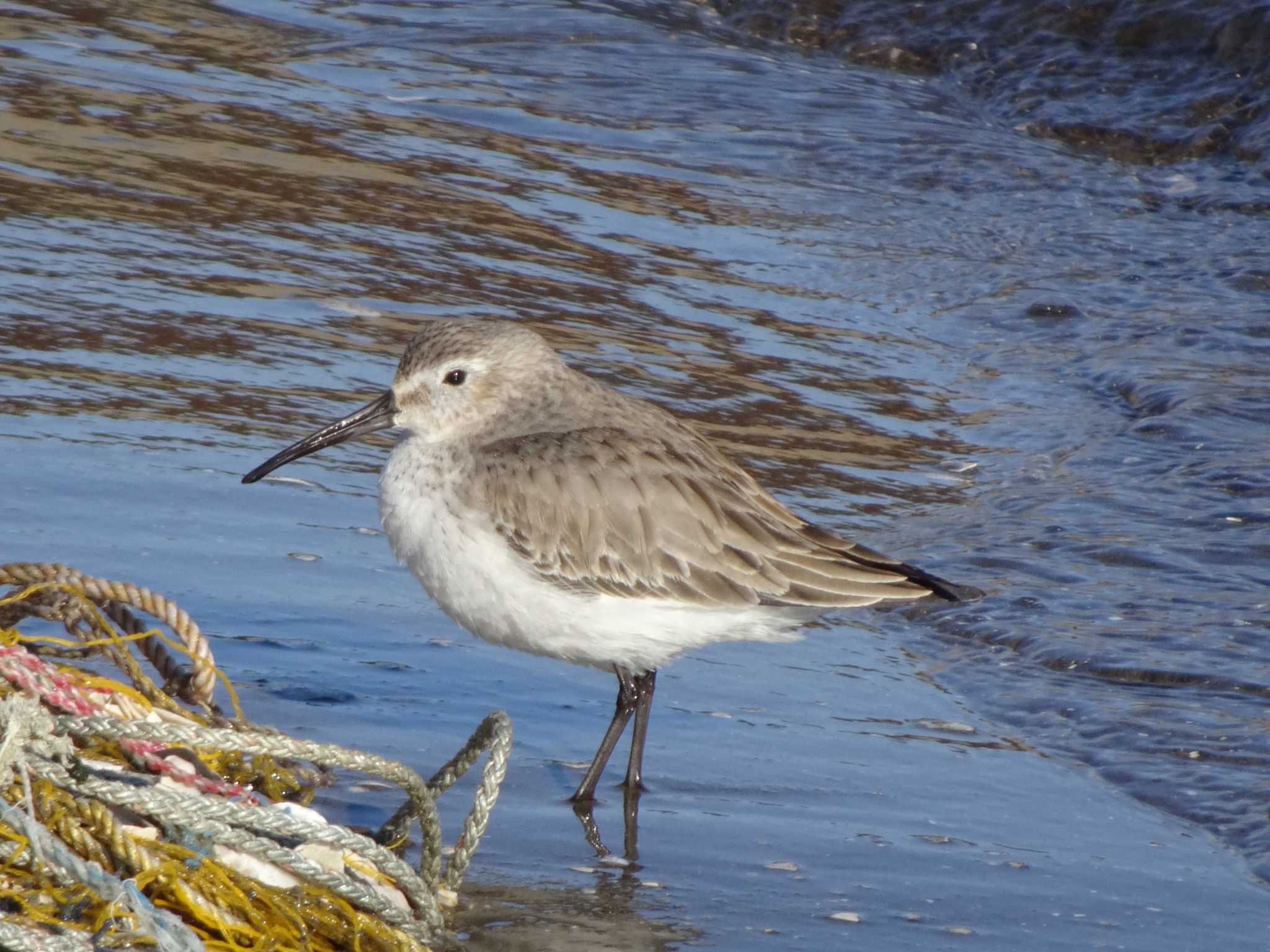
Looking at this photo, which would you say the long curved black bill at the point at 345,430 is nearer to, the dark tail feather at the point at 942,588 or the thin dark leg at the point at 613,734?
the thin dark leg at the point at 613,734

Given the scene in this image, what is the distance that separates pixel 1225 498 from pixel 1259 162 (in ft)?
14.9

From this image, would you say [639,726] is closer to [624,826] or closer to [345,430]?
[624,826]

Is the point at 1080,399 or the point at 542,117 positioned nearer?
the point at 1080,399

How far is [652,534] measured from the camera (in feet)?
15.1

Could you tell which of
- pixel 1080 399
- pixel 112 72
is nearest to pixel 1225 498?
pixel 1080 399

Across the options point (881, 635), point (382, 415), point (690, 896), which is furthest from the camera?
point (881, 635)

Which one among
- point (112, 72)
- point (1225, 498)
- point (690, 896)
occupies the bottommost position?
point (690, 896)

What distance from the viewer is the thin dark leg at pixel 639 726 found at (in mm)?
4395

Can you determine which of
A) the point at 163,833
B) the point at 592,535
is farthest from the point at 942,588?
the point at 163,833

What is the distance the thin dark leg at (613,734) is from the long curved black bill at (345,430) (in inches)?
37.6

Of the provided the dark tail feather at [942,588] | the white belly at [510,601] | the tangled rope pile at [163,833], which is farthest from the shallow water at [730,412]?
the tangled rope pile at [163,833]

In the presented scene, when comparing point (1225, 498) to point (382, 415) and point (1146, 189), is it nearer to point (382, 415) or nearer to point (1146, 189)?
point (382, 415)

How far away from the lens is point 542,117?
34.6 feet

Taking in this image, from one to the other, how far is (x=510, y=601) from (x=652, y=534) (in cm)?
44
